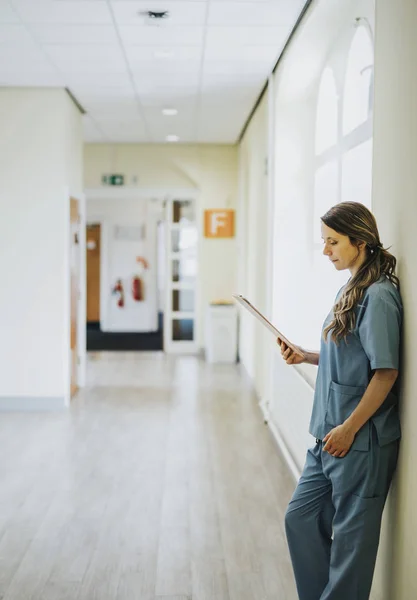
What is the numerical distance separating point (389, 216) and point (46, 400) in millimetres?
4722

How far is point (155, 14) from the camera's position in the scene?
4.33 meters

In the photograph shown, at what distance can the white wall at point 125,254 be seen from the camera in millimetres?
12617

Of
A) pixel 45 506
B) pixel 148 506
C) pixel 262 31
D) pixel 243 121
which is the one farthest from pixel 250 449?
pixel 243 121

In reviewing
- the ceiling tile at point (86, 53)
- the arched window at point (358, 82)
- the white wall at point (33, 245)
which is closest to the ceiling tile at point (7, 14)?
the ceiling tile at point (86, 53)

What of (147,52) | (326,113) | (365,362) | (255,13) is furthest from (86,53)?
(365,362)

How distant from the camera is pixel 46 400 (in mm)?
6527

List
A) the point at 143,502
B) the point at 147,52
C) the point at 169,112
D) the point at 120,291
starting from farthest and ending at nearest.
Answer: the point at 120,291, the point at 169,112, the point at 147,52, the point at 143,502

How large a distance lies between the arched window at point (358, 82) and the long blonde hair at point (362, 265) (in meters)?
1.97

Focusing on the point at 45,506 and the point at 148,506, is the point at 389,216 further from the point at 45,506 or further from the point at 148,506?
the point at 45,506

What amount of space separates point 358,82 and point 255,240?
11.1 feet

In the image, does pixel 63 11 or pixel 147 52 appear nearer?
pixel 63 11

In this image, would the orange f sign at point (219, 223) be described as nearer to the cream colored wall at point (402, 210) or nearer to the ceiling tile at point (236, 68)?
the ceiling tile at point (236, 68)

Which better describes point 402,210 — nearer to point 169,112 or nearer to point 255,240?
point 255,240

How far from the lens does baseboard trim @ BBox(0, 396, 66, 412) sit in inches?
256
